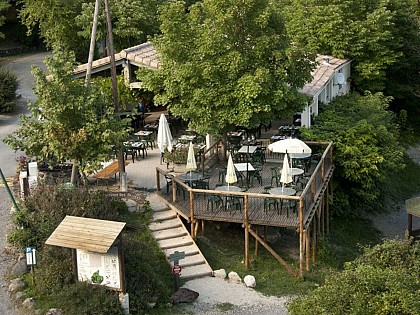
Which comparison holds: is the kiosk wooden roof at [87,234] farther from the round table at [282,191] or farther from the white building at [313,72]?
the white building at [313,72]

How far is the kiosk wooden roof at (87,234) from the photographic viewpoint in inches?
630

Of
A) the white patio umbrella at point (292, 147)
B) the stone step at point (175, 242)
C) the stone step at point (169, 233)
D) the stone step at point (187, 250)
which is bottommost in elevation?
the stone step at point (187, 250)

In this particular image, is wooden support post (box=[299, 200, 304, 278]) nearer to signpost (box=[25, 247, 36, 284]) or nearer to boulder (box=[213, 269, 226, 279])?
boulder (box=[213, 269, 226, 279])

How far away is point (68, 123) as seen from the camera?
20.7 m

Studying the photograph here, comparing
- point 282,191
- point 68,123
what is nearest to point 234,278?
point 282,191

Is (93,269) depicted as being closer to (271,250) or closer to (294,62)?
(271,250)

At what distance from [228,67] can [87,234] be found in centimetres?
850

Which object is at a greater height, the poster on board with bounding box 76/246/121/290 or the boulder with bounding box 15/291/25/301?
the poster on board with bounding box 76/246/121/290

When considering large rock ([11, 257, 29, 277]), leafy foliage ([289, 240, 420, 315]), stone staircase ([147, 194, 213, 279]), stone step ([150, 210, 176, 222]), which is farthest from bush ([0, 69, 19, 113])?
leafy foliage ([289, 240, 420, 315])

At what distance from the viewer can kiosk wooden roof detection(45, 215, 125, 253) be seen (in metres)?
16.0

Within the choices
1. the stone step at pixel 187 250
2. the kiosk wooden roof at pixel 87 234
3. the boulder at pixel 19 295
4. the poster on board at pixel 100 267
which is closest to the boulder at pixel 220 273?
the stone step at pixel 187 250

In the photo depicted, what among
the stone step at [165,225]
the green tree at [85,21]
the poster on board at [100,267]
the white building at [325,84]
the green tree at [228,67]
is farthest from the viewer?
the green tree at [85,21]

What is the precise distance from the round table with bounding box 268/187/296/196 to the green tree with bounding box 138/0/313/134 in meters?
2.98

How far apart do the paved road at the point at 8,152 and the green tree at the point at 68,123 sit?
275 centimetres
